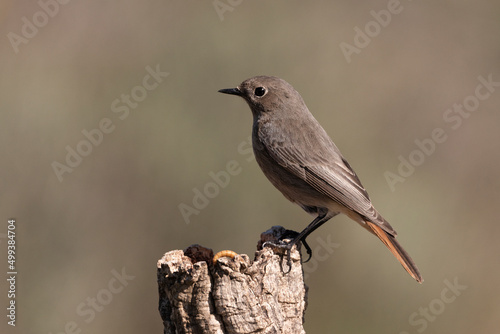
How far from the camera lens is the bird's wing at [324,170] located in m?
5.11

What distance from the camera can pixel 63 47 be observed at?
23.1ft

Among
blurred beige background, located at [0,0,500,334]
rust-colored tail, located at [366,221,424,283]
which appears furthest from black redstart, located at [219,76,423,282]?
blurred beige background, located at [0,0,500,334]

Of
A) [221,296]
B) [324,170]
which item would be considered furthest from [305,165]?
[221,296]

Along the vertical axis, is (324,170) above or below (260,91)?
below

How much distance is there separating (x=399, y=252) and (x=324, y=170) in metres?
0.88

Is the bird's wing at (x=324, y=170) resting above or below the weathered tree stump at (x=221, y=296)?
above

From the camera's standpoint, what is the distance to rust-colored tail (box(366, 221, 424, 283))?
4.91 meters

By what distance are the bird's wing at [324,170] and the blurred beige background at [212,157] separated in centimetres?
140

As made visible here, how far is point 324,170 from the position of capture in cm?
527

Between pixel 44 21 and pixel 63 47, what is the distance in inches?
14.6

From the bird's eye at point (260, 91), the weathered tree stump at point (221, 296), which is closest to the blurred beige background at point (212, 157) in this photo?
the bird's eye at point (260, 91)

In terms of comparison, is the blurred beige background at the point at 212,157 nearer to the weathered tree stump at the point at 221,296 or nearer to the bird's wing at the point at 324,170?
the bird's wing at the point at 324,170

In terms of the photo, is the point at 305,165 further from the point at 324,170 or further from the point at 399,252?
the point at 399,252

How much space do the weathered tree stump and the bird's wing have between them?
4.66 ft
